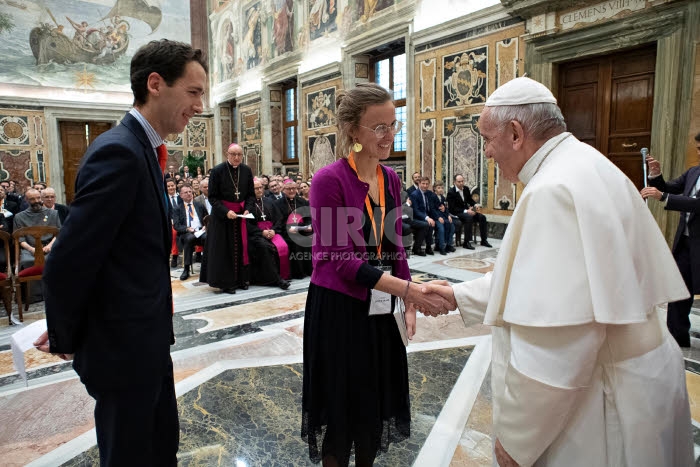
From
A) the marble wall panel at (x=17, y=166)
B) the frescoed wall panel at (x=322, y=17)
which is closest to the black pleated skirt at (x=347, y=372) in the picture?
the frescoed wall panel at (x=322, y=17)

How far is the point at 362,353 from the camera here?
1.81 metres

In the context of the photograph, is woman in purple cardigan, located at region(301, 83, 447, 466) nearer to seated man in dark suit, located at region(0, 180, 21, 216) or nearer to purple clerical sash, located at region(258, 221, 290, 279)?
purple clerical sash, located at region(258, 221, 290, 279)

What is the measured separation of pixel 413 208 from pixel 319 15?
7.32m

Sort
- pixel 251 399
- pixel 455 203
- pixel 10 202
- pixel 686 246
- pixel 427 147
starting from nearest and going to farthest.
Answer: pixel 251 399 → pixel 686 246 → pixel 455 203 → pixel 10 202 → pixel 427 147

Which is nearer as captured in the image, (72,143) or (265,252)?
(265,252)

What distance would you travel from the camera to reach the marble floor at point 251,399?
227cm

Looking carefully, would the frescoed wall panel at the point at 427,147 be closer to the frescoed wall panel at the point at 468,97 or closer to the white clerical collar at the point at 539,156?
the frescoed wall panel at the point at 468,97

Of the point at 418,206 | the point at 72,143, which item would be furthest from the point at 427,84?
the point at 72,143

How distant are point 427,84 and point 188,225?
5.85m

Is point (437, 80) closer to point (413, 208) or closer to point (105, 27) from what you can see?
point (413, 208)

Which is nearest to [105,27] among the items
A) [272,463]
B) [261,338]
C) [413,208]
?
[413,208]

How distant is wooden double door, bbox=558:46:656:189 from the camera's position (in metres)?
6.86

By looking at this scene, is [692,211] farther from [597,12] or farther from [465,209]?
[465,209]

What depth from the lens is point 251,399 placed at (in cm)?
283
